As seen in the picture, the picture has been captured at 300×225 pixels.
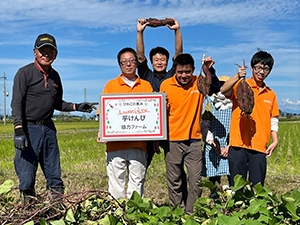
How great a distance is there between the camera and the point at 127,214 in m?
1.50

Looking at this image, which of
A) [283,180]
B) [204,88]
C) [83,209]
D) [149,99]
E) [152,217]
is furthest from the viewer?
[283,180]

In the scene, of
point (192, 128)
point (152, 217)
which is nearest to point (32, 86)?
point (192, 128)

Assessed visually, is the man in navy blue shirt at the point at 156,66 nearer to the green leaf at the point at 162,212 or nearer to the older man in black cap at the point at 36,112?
the older man in black cap at the point at 36,112

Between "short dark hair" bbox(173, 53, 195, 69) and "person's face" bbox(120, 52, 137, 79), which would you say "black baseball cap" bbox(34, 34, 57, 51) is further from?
"short dark hair" bbox(173, 53, 195, 69)

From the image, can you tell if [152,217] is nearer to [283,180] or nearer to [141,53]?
[141,53]

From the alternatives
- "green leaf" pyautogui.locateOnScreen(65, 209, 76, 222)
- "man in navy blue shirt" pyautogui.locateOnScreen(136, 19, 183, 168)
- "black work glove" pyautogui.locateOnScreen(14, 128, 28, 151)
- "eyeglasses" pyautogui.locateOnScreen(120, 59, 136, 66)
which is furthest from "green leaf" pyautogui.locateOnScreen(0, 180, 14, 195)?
"man in navy blue shirt" pyautogui.locateOnScreen(136, 19, 183, 168)

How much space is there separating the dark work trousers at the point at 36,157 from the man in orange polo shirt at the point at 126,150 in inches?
20.5

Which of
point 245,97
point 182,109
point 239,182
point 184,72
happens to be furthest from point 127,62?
point 239,182

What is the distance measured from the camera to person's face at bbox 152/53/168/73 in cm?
394

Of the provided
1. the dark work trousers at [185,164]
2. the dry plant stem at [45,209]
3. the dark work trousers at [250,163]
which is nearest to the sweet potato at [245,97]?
the dark work trousers at [250,163]

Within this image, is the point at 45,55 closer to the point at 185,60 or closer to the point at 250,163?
the point at 185,60

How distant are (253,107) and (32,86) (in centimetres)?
218

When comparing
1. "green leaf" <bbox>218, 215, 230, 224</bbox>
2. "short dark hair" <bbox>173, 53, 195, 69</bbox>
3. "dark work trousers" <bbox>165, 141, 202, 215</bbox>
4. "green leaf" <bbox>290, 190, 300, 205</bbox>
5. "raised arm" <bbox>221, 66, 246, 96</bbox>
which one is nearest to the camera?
"green leaf" <bbox>218, 215, 230, 224</bbox>

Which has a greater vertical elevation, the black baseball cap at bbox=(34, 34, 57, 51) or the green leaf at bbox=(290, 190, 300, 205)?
the black baseball cap at bbox=(34, 34, 57, 51)
